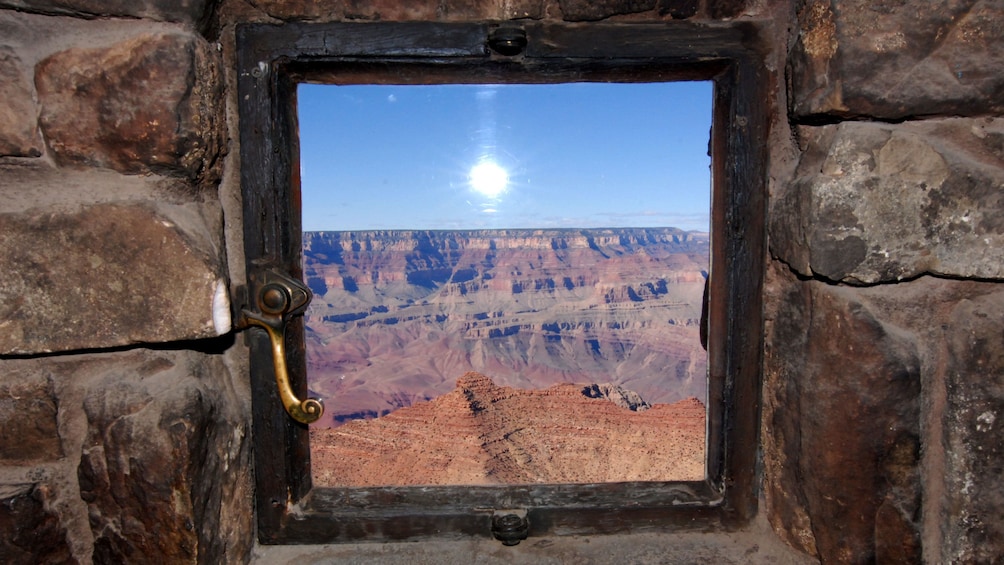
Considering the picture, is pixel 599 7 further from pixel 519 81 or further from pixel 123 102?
pixel 123 102

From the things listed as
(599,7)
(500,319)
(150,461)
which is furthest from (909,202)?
(500,319)

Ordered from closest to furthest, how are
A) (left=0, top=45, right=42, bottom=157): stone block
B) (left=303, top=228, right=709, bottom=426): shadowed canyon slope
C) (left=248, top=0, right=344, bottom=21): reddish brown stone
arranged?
(left=0, top=45, right=42, bottom=157): stone block < (left=248, top=0, right=344, bottom=21): reddish brown stone < (left=303, top=228, right=709, bottom=426): shadowed canyon slope

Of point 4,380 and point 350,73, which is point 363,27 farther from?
point 4,380

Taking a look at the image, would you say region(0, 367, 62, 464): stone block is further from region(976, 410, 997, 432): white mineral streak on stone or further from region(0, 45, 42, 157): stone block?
region(976, 410, 997, 432): white mineral streak on stone

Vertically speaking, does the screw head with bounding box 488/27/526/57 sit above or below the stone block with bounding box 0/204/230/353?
above

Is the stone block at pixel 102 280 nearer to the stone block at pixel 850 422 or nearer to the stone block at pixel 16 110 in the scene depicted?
the stone block at pixel 16 110

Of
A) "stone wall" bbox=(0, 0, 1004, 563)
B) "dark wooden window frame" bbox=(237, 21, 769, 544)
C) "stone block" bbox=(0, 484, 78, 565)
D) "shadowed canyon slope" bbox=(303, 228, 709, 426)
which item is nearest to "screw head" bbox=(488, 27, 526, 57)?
"dark wooden window frame" bbox=(237, 21, 769, 544)

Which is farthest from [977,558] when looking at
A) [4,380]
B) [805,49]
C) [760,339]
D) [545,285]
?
[545,285]

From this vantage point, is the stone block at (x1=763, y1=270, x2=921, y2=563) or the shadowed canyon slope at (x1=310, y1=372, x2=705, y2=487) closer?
the stone block at (x1=763, y1=270, x2=921, y2=563)
